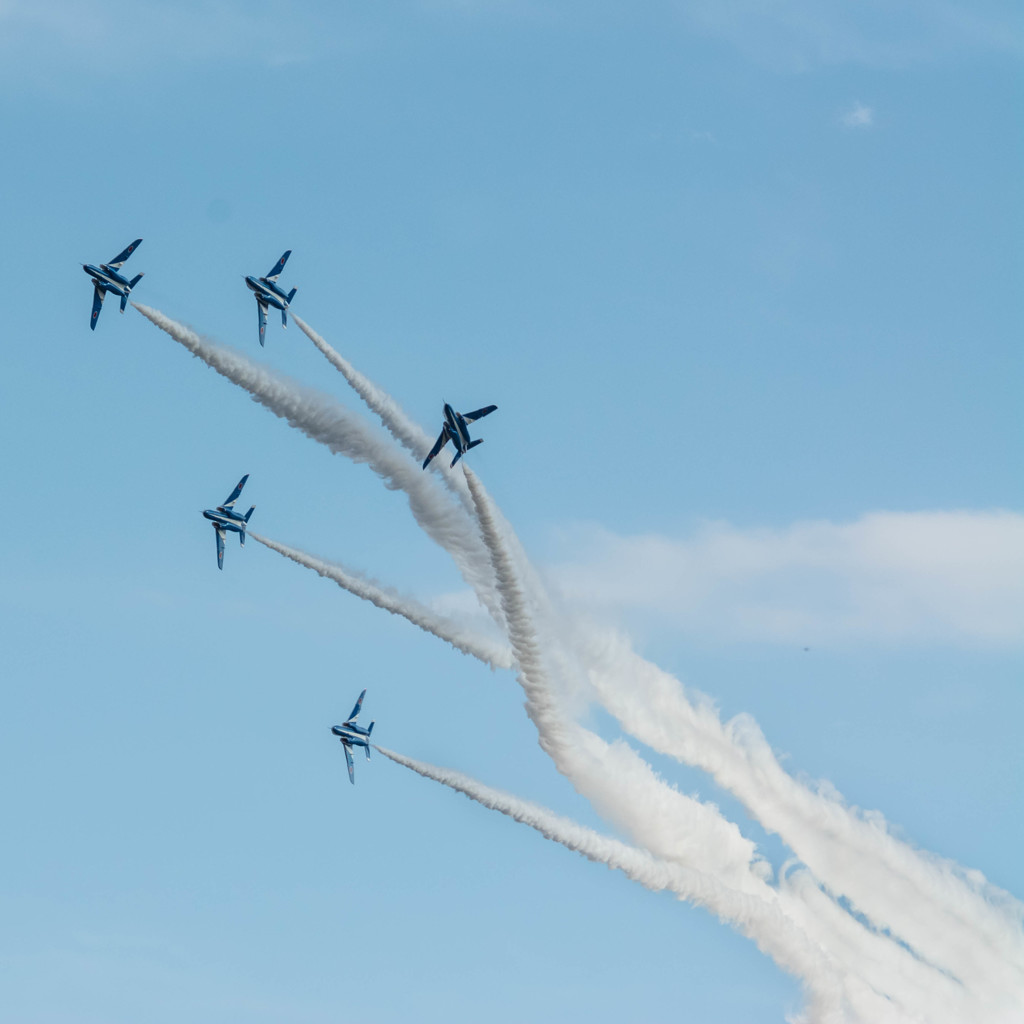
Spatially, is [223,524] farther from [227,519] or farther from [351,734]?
[351,734]

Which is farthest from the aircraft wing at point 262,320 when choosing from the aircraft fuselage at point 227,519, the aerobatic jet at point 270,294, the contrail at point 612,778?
the contrail at point 612,778

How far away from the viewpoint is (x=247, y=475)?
100875mm

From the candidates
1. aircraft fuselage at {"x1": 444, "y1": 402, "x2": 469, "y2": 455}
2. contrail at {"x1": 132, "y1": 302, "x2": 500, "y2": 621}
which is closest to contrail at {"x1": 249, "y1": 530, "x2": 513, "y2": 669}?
contrail at {"x1": 132, "y1": 302, "x2": 500, "y2": 621}

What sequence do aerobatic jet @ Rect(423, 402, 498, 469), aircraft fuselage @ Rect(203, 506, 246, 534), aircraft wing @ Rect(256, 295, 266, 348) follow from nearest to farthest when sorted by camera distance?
aerobatic jet @ Rect(423, 402, 498, 469) < aircraft wing @ Rect(256, 295, 266, 348) < aircraft fuselage @ Rect(203, 506, 246, 534)

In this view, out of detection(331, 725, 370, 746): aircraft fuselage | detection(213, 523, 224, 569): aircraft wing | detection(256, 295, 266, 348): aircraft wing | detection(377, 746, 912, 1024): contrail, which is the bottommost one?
detection(377, 746, 912, 1024): contrail

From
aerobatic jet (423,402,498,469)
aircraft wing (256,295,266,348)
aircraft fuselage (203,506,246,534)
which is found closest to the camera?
Answer: aerobatic jet (423,402,498,469)

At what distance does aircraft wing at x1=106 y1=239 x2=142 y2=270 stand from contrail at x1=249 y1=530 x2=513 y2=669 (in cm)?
1867

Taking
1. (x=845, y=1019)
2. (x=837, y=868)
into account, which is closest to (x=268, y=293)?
(x=837, y=868)

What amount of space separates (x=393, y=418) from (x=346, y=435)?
8.71 feet

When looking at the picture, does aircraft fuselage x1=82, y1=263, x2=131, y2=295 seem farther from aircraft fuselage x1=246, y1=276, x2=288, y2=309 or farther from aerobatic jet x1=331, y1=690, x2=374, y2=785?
aerobatic jet x1=331, y1=690, x2=374, y2=785

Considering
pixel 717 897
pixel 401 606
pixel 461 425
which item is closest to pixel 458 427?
pixel 461 425

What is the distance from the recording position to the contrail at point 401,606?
86.6m

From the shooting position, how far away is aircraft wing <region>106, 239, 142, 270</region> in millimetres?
88781

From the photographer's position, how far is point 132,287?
290 ft
